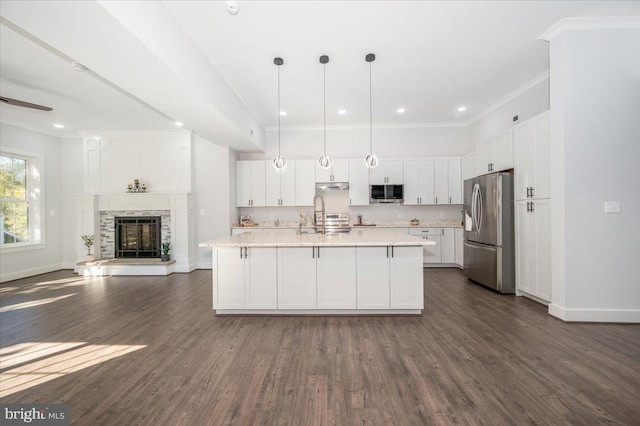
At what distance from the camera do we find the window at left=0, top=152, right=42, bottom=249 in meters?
5.61

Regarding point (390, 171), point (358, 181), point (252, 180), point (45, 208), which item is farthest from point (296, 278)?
point (45, 208)

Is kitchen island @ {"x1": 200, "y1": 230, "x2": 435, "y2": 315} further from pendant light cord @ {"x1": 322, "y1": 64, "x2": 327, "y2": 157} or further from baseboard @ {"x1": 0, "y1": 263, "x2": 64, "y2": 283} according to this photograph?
baseboard @ {"x1": 0, "y1": 263, "x2": 64, "y2": 283}

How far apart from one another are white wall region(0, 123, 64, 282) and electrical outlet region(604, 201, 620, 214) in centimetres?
929

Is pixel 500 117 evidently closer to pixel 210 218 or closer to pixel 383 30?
pixel 383 30

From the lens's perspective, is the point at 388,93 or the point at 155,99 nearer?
the point at 155,99

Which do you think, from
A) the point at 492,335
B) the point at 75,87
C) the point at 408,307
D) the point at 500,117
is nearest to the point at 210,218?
the point at 75,87

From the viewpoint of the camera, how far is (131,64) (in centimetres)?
259

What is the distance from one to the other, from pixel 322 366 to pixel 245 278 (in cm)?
154

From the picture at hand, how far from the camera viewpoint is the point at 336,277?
343 cm

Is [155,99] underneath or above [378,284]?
above

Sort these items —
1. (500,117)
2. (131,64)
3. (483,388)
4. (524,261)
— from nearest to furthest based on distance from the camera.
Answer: (483,388)
(131,64)
(524,261)
(500,117)

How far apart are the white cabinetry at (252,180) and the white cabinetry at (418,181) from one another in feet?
10.4

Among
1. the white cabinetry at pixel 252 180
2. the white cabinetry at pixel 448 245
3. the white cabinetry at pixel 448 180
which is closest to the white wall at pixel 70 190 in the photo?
the white cabinetry at pixel 252 180

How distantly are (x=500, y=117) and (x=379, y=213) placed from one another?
9.69 ft
